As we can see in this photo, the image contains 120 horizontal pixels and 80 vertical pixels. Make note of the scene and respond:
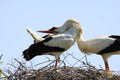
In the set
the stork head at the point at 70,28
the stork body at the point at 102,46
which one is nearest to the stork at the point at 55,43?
the stork head at the point at 70,28

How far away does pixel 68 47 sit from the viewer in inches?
466

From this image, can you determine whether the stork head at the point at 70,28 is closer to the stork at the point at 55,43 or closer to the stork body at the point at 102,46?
the stork at the point at 55,43

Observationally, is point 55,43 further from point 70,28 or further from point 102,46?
point 102,46

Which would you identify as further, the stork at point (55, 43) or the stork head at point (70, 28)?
the stork head at point (70, 28)

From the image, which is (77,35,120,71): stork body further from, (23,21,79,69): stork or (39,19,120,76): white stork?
(23,21,79,69): stork

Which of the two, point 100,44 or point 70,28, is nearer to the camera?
point 100,44

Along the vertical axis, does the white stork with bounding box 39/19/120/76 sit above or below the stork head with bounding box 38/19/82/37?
below

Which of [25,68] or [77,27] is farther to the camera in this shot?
[77,27]

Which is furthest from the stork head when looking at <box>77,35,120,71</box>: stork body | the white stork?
<box>77,35,120,71</box>: stork body

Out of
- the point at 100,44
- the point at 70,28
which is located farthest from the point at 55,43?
the point at 100,44

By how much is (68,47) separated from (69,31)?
16.0 inches

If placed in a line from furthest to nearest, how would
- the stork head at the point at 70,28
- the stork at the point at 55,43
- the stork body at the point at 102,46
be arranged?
the stork head at the point at 70,28, the stork body at the point at 102,46, the stork at the point at 55,43

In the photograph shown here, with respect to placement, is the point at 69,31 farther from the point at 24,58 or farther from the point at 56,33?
the point at 24,58

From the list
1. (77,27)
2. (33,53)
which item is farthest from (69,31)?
(33,53)
